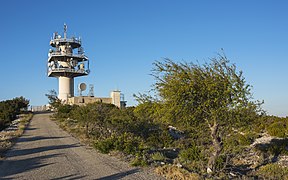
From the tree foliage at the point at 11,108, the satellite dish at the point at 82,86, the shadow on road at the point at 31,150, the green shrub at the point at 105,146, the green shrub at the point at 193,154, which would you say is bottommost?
the green shrub at the point at 193,154

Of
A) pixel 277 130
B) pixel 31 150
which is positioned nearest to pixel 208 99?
pixel 31 150

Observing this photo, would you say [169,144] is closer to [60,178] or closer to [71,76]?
[60,178]

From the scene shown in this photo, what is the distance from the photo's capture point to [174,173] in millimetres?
9500

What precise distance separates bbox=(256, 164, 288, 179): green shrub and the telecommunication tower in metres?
43.3

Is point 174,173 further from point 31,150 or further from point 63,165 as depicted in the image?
point 31,150

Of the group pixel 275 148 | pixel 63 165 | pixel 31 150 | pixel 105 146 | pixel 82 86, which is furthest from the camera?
pixel 82 86

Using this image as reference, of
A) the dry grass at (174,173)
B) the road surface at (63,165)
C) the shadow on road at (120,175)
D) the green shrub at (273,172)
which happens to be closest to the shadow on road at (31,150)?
the road surface at (63,165)

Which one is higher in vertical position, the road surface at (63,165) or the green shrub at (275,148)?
the road surface at (63,165)

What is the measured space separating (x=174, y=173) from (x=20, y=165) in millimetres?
5823

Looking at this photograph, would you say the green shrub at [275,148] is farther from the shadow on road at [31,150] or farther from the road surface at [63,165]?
the shadow on road at [31,150]

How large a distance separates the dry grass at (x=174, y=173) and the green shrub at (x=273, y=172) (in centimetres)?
493

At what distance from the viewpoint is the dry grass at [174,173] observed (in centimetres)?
918

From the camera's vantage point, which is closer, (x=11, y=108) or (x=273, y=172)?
(x=273, y=172)

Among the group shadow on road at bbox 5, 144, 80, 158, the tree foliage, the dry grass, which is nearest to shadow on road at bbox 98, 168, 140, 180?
the dry grass
